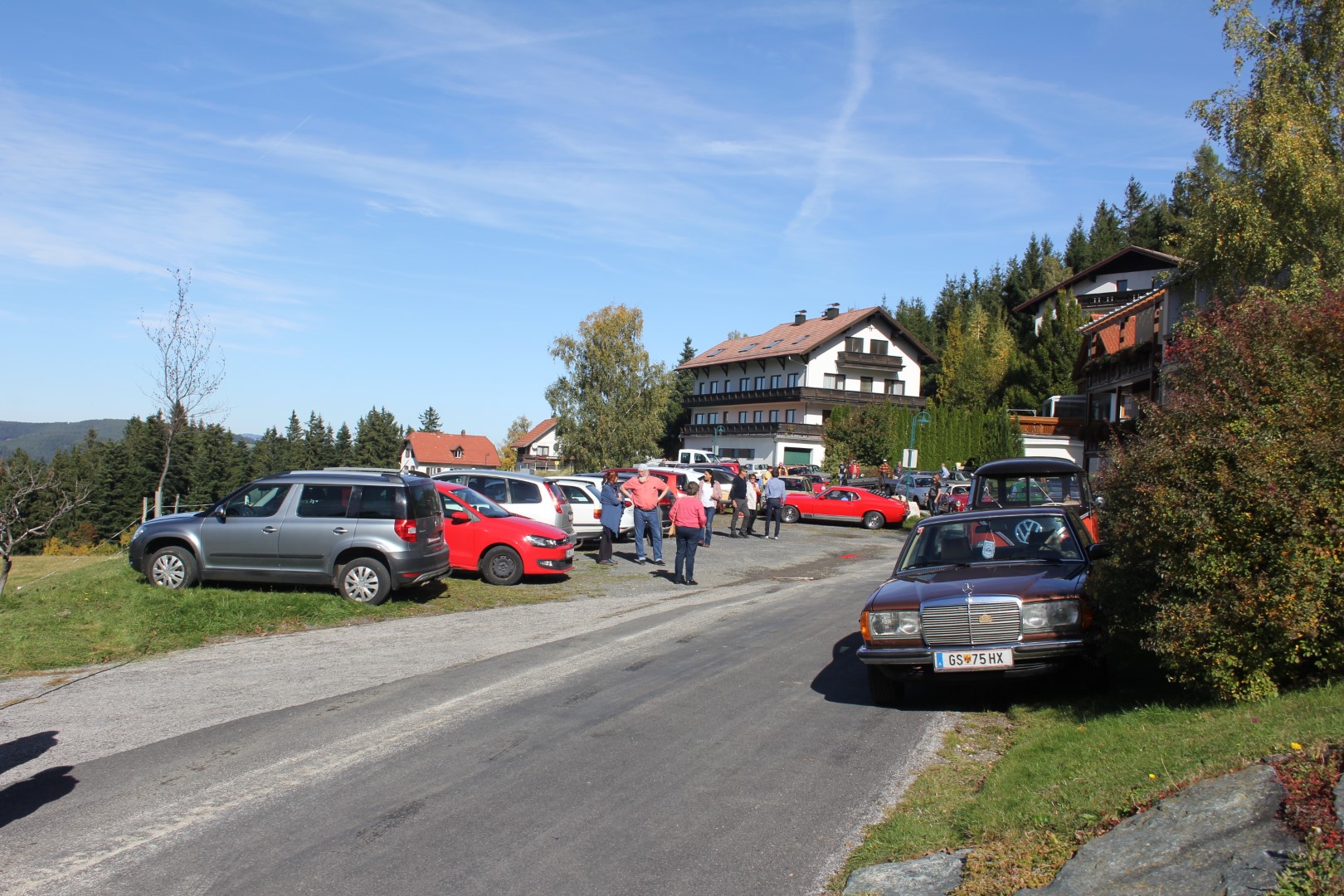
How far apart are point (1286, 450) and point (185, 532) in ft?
41.0

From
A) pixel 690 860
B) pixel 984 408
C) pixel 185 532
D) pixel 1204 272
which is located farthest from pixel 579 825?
pixel 984 408

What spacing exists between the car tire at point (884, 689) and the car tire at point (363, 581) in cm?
742

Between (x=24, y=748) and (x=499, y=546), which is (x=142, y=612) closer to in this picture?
(x=24, y=748)

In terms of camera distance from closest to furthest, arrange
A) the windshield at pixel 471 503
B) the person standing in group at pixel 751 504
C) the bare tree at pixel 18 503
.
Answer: the bare tree at pixel 18 503
the windshield at pixel 471 503
the person standing in group at pixel 751 504

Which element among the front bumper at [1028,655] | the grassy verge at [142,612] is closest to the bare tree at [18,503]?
the grassy verge at [142,612]

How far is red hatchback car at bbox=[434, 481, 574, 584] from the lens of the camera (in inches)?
643

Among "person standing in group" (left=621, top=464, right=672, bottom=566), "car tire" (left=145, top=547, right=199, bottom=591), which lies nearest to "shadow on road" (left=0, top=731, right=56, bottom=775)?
"car tire" (left=145, top=547, right=199, bottom=591)

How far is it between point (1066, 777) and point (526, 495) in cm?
1436

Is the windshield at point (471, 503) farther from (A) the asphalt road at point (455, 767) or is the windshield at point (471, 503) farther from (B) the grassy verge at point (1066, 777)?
(B) the grassy verge at point (1066, 777)

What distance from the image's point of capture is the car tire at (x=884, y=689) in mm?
8070

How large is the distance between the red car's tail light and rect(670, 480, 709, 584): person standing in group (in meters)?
4.63

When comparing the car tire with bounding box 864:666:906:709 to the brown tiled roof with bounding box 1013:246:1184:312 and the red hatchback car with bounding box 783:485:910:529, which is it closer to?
the red hatchback car with bounding box 783:485:910:529

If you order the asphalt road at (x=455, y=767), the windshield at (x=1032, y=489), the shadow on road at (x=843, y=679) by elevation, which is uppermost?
the windshield at (x=1032, y=489)

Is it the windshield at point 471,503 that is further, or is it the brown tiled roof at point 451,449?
the brown tiled roof at point 451,449
